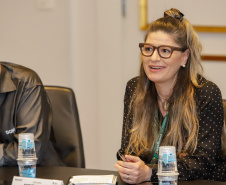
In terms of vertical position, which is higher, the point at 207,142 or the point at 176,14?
the point at 176,14

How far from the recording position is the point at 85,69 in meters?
4.62

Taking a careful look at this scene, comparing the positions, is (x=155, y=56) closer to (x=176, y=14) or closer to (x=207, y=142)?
(x=176, y=14)

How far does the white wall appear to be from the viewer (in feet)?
14.6

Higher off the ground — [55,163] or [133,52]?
[133,52]

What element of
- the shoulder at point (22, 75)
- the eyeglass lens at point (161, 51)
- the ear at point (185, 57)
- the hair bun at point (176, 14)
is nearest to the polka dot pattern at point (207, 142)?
the ear at point (185, 57)

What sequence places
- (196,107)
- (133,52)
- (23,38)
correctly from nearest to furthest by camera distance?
(196,107)
(133,52)
(23,38)

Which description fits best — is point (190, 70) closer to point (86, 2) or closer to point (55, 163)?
point (55, 163)

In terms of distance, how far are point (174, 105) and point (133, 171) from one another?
549mm

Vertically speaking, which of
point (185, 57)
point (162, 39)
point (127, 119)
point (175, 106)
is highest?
point (162, 39)

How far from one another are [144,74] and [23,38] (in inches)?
85.2

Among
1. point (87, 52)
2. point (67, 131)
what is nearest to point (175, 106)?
point (67, 131)

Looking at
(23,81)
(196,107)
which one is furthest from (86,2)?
(196,107)

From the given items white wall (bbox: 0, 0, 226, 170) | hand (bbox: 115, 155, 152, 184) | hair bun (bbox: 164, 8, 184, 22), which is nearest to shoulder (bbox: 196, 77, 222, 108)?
hair bun (bbox: 164, 8, 184, 22)

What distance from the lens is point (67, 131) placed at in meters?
3.00
